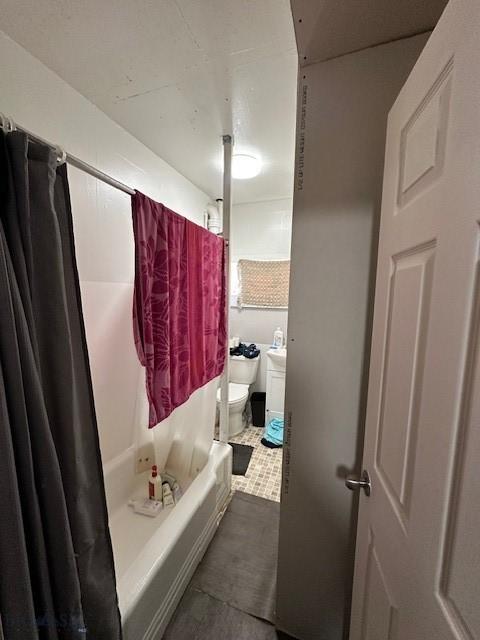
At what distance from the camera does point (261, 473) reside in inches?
84.5

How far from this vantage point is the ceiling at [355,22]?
2.44 ft

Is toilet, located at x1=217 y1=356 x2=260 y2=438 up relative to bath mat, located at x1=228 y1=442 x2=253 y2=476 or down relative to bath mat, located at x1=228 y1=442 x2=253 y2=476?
up

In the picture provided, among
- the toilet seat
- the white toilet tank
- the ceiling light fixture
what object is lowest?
the toilet seat

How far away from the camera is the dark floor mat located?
4.10ft

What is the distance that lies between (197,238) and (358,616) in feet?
5.10

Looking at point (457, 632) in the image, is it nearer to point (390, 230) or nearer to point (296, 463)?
point (296, 463)

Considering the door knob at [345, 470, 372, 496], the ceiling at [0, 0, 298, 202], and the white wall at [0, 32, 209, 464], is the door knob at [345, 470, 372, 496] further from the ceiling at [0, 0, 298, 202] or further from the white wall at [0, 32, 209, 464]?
the ceiling at [0, 0, 298, 202]

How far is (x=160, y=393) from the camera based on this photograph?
1186 millimetres

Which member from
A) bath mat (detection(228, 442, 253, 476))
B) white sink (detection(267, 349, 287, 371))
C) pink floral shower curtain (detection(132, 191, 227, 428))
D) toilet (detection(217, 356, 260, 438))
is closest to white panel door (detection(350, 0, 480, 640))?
pink floral shower curtain (detection(132, 191, 227, 428))

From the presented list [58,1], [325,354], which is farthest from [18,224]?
[325,354]

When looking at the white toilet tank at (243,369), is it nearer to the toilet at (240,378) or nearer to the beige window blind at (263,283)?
the toilet at (240,378)

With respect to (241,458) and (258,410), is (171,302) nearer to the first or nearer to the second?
(241,458)

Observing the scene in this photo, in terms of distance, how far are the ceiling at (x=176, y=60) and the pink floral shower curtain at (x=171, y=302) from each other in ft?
1.72

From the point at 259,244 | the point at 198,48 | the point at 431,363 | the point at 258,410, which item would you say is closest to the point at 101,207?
the point at 198,48
